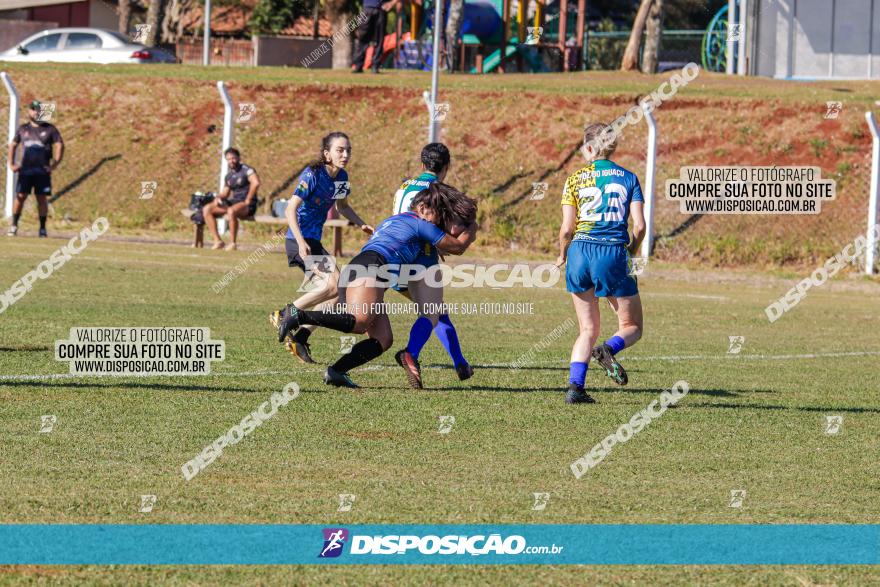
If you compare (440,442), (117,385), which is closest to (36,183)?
(117,385)

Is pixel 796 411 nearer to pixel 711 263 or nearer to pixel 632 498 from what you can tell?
pixel 632 498

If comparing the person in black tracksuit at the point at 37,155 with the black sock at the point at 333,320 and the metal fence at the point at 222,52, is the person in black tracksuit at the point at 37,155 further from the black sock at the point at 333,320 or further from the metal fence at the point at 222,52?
the metal fence at the point at 222,52

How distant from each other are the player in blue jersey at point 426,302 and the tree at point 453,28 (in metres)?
27.6

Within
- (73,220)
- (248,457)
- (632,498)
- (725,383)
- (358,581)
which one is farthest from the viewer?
(73,220)

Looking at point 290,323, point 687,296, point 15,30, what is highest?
point 15,30

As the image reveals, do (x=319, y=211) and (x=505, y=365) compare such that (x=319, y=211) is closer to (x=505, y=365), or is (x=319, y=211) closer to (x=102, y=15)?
(x=505, y=365)

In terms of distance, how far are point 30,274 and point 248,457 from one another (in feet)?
37.0

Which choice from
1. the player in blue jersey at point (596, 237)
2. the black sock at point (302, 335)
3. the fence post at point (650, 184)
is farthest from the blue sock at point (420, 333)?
the fence post at point (650, 184)

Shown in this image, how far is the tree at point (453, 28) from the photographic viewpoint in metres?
38.4

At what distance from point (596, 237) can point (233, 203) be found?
15852 millimetres

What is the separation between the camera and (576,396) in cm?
1045

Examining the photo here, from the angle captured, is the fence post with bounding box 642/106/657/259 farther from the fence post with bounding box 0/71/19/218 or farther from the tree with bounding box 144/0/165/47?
the tree with bounding box 144/0/165/47

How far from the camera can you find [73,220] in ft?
99.6

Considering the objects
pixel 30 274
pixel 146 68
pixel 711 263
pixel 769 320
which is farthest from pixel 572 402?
pixel 146 68
